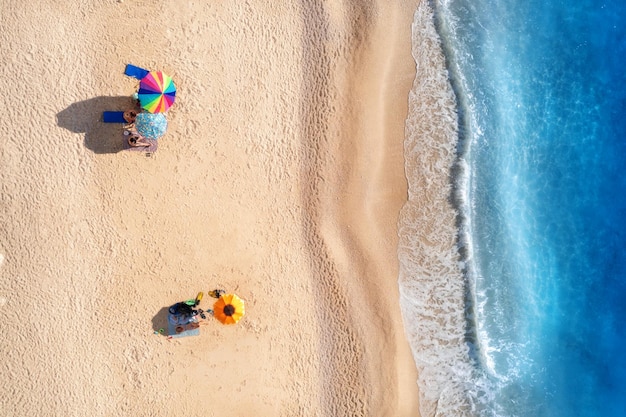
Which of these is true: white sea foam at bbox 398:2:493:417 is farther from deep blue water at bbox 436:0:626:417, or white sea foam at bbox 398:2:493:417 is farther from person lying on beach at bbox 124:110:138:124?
Result: person lying on beach at bbox 124:110:138:124

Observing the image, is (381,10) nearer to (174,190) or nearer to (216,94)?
(216,94)

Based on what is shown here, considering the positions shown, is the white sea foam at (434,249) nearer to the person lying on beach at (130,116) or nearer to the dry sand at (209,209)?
the dry sand at (209,209)

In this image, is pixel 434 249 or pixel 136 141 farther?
pixel 434 249

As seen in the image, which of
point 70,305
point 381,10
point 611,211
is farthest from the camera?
point 611,211

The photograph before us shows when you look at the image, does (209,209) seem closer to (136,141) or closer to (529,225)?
(136,141)

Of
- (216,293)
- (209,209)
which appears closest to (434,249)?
(216,293)

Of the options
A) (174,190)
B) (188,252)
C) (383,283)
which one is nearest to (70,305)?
(188,252)

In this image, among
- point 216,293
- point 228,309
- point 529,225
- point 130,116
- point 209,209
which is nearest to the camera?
point 228,309

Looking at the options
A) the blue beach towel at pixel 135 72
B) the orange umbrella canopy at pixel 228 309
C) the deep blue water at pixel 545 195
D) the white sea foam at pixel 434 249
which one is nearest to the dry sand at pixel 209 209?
the blue beach towel at pixel 135 72
